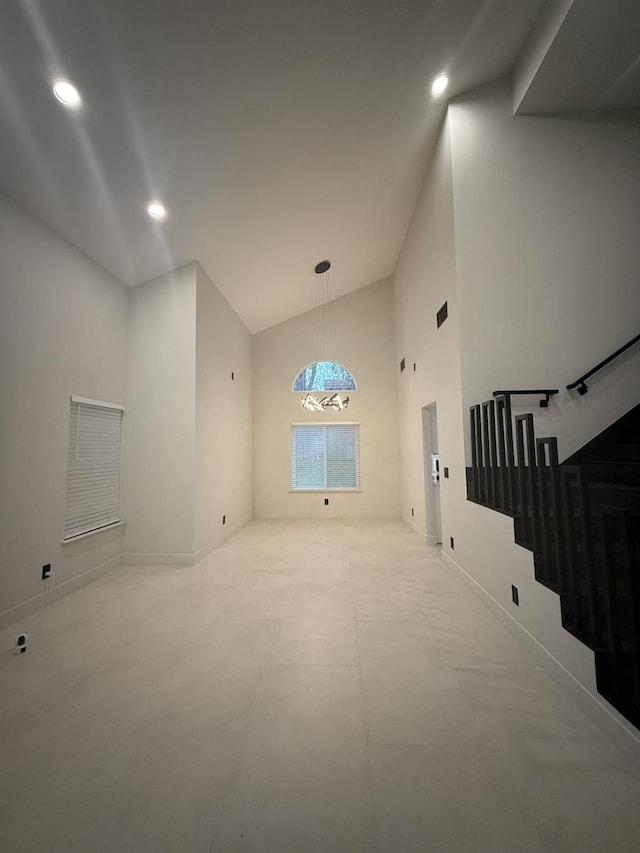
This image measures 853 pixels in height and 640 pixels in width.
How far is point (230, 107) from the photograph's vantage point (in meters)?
2.77

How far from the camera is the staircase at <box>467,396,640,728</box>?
1.49 metres

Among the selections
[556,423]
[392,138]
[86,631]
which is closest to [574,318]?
[556,423]

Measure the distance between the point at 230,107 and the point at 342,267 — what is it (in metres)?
3.43

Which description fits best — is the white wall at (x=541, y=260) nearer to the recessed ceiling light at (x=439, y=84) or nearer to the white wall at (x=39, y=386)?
the recessed ceiling light at (x=439, y=84)

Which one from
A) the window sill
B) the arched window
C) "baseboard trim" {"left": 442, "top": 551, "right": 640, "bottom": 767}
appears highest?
the arched window

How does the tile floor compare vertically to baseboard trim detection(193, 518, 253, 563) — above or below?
below

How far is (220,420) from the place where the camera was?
17.1ft

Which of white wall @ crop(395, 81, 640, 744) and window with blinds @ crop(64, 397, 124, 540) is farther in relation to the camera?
window with blinds @ crop(64, 397, 124, 540)

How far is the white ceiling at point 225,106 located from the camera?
85.4 inches

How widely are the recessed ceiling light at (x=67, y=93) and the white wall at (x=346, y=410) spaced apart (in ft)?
16.5

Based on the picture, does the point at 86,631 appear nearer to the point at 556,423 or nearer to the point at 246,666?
the point at 246,666

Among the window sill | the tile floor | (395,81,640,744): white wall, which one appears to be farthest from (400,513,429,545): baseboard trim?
the window sill

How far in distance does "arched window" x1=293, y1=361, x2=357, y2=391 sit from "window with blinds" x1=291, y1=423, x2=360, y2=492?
0.78 m

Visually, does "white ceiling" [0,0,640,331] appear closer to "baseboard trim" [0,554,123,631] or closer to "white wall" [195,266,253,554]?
"white wall" [195,266,253,554]
